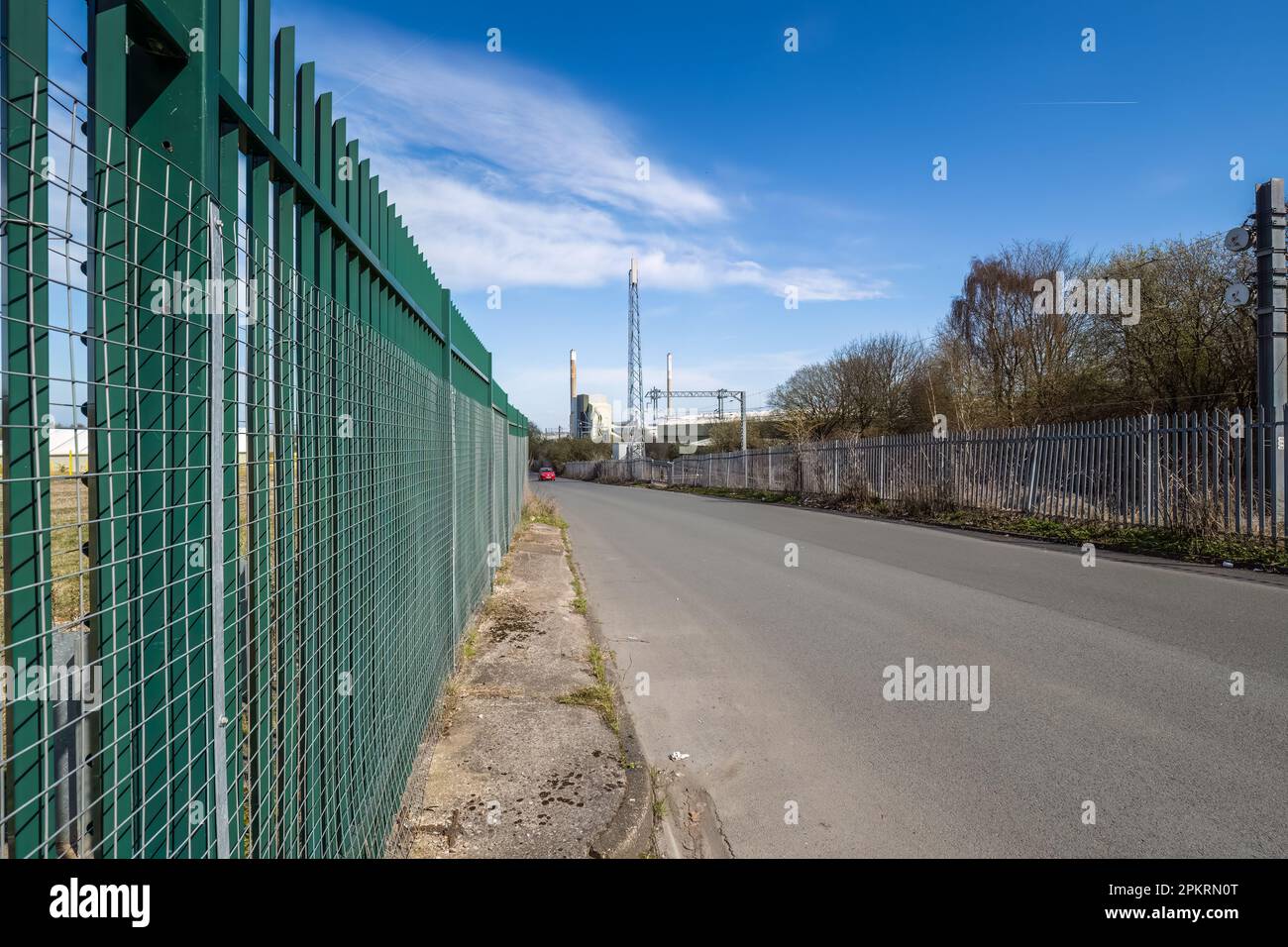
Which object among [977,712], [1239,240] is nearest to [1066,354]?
[1239,240]

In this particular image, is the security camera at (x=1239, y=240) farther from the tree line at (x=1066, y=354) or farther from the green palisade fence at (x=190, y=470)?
the green palisade fence at (x=190, y=470)

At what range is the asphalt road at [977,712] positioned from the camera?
133 inches

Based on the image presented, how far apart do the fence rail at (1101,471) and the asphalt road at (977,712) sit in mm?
2126

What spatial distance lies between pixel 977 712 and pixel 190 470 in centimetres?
456

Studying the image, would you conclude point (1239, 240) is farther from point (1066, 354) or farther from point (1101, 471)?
point (1066, 354)

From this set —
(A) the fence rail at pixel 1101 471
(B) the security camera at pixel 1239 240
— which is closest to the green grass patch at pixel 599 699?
(A) the fence rail at pixel 1101 471

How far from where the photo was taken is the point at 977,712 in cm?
A: 471

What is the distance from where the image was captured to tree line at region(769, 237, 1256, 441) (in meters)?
19.0

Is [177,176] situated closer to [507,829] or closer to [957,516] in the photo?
[507,829]

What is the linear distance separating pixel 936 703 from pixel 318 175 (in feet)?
14.8

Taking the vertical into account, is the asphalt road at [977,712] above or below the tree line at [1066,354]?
below

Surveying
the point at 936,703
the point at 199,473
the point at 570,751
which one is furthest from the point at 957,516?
the point at 199,473

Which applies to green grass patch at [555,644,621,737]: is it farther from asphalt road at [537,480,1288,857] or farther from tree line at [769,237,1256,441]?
tree line at [769,237,1256,441]
